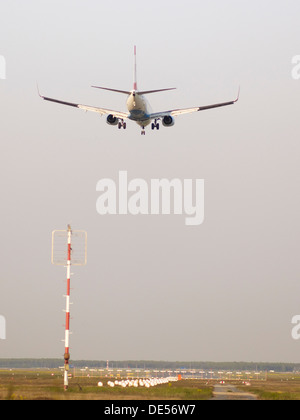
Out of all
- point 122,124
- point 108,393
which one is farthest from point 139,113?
point 108,393

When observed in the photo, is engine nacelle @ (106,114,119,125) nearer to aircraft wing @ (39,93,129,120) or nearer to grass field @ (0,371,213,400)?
aircraft wing @ (39,93,129,120)

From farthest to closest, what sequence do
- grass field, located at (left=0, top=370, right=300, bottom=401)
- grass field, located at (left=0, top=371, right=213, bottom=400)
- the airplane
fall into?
1. the airplane
2. grass field, located at (left=0, top=370, right=300, bottom=401)
3. grass field, located at (left=0, top=371, right=213, bottom=400)

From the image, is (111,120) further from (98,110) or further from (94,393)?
(94,393)

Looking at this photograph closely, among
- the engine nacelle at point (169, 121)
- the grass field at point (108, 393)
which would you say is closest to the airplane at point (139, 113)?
the engine nacelle at point (169, 121)

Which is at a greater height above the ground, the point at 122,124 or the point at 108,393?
the point at 122,124

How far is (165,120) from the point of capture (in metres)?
99.0

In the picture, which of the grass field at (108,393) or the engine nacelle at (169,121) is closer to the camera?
the grass field at (108,393)

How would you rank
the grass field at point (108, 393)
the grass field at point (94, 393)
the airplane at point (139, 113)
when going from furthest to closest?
the airplane at point (139, 113) < the grass field at point (108, 393) < the grass field at point (94, 393)

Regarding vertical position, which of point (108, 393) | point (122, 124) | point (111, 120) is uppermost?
point (111, 120)

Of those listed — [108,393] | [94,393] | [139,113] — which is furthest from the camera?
[139,113]

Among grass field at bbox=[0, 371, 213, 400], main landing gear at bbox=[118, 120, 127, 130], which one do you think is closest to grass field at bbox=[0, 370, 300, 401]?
grass field at bbox=[0, 371, 213, 400]

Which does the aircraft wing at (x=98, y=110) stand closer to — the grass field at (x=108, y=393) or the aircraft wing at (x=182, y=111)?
the aircraft wing at (x=182, y=111)
